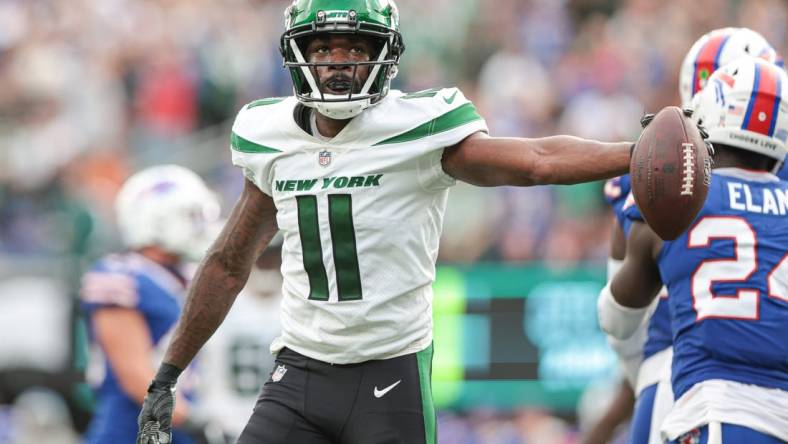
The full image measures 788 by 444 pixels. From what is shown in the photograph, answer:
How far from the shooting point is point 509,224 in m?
9.71

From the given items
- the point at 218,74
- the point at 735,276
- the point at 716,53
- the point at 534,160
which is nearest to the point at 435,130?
the point at 534,160

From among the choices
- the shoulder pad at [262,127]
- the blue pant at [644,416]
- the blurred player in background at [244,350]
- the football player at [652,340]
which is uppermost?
the shoulder pad at [262,127]

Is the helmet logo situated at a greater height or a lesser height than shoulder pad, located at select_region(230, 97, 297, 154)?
lesser

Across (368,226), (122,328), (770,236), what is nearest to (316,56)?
(368,226)

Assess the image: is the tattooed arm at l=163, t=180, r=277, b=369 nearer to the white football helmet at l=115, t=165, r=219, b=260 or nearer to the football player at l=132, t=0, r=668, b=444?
the football player at l=132, t=0, r=668, b=444

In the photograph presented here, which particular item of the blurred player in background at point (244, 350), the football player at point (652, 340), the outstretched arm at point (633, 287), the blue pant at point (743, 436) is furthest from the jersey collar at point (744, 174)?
the blurred player in background at point (244, 350)

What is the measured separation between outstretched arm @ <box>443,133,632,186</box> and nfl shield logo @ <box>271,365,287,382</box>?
2.80 feet

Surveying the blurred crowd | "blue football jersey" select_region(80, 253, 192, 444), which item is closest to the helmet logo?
"blue football jersey" select_region(80, 253, 192, 444)

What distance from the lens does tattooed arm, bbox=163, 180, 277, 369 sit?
4.63 m

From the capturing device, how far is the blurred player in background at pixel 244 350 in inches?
302

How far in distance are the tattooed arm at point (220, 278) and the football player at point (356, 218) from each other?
263 mm

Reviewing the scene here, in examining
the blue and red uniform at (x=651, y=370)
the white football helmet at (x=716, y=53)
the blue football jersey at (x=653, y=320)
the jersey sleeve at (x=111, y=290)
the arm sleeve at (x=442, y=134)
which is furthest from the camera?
the jersey sleeve at (x=111, y=290)

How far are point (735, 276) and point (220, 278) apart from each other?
1749 millimetres

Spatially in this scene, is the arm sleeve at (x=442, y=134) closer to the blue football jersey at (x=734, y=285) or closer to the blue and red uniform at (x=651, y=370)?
the blue football jersey at (x=734, y=285)
